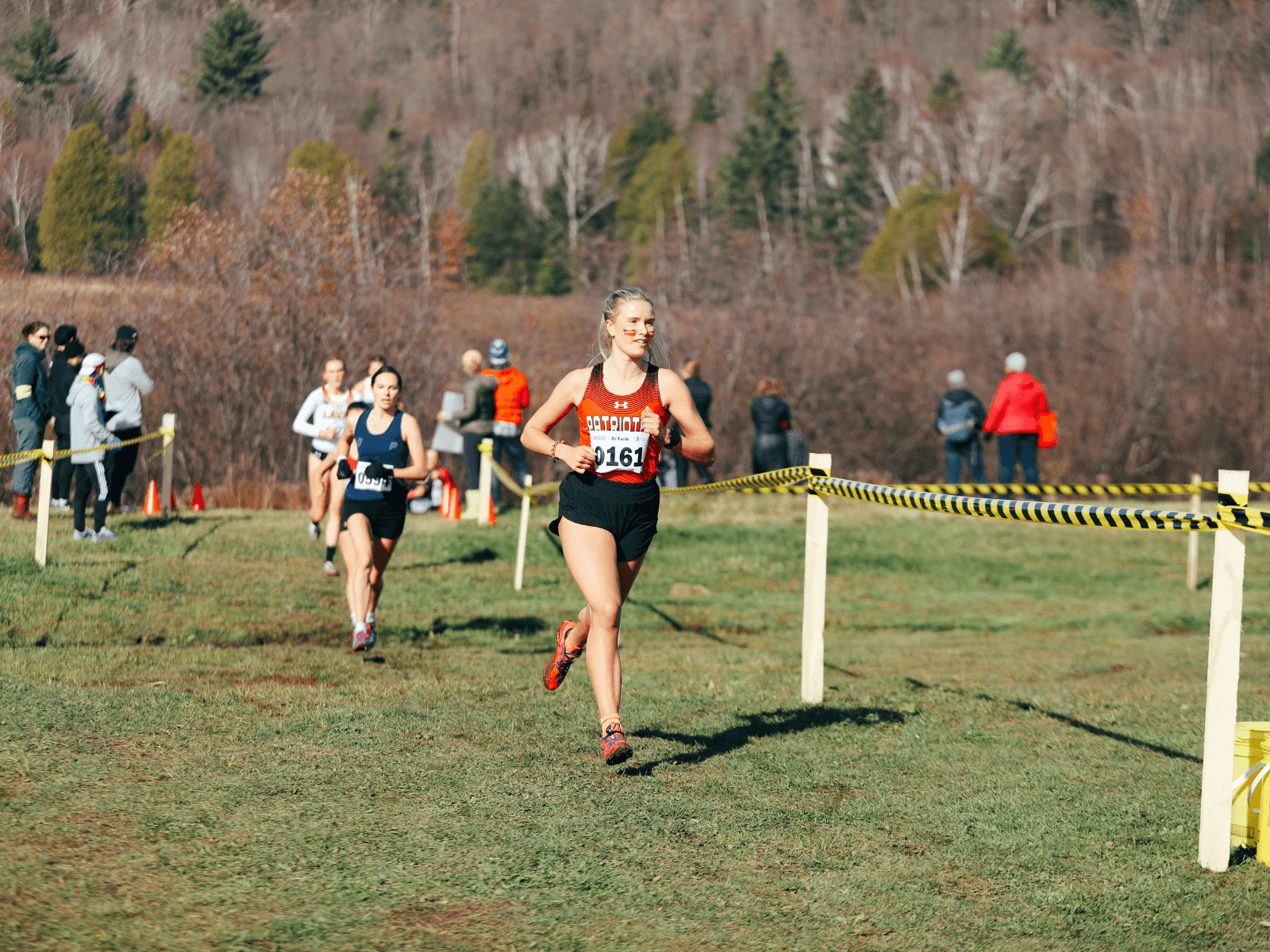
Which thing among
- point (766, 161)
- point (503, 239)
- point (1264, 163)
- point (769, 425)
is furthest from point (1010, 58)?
point (769, 425)

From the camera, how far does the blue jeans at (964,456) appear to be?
63.1 feet

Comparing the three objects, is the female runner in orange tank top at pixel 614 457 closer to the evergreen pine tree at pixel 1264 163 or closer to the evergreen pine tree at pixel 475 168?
the evergreen pine tree at pixel 475 168

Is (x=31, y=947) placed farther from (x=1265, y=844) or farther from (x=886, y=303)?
(x=886, y=303)

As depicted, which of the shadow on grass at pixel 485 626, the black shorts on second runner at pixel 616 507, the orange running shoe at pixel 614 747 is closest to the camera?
the orange running shoe at pixel 614 747

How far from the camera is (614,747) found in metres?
5.36

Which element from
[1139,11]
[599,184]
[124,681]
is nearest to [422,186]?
[599,184]

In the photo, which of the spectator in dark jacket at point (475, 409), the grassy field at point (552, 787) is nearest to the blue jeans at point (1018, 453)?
the grassy field at point (552, 787)

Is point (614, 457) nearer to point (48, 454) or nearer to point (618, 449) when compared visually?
point (618, 449)

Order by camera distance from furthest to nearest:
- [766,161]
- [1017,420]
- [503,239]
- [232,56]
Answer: [766,161] → [503,239] → [232,56] → [1017,420]

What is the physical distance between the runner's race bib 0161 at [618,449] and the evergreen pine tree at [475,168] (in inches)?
1649

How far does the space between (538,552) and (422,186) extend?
27914mm

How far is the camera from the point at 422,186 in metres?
40.3

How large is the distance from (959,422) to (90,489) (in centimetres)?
1216

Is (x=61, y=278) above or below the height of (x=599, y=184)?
below
